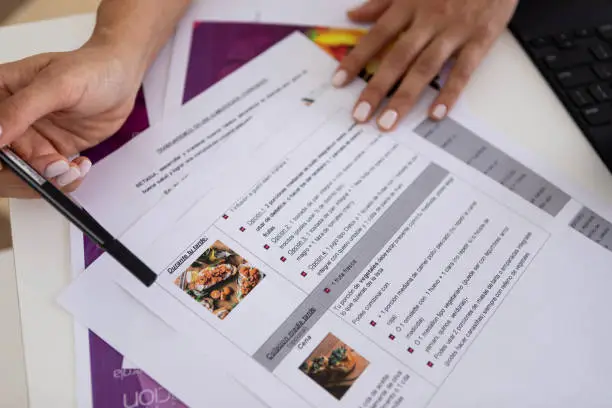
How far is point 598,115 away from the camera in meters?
0.61

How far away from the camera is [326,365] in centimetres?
45

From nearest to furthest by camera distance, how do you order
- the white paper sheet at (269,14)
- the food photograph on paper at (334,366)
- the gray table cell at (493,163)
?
1. the food photograph on paper at (334,366)
2. the gray table cell at (493,163)
3. the white paper sheet at (269,14)

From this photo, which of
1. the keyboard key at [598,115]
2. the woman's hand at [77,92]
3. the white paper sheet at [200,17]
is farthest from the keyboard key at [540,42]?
the woman's hand at [77,92]

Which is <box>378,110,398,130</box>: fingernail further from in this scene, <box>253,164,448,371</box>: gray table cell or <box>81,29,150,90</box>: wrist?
<box>81,29,150,90</box>: wrist

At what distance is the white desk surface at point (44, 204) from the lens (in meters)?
0.47

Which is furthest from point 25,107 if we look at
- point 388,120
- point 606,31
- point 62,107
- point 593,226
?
point 606,31

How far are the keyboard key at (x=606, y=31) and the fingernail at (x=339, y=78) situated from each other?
1.04 ft

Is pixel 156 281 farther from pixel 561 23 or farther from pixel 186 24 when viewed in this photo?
pixel 561 23

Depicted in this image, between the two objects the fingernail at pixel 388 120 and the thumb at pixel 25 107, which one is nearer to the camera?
the thumb at pixel 25 107

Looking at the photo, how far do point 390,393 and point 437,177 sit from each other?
23 cm

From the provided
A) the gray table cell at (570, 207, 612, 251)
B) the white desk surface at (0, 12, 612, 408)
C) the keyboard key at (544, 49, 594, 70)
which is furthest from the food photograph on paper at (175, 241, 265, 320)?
the keyboard key at (544, 49, 594, 70)

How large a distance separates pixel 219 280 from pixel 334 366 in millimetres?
124

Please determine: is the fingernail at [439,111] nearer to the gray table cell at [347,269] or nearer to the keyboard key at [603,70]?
the gray table cell at [347,269]

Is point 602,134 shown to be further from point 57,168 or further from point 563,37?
point 57,168
